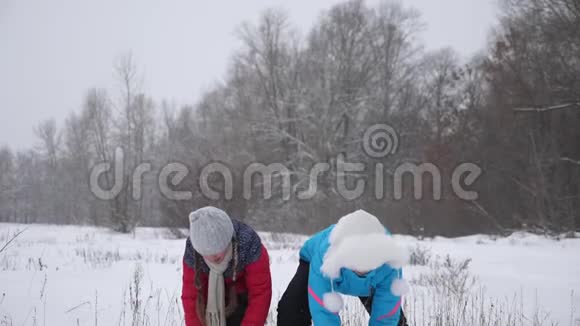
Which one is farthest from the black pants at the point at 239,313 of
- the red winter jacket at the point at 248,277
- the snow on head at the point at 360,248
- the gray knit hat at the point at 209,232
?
the snow on head at the point at 360,248

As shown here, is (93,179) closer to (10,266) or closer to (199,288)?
(10,266)

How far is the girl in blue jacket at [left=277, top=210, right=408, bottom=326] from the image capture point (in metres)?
2.31

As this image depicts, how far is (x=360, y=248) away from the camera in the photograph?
7.54ft

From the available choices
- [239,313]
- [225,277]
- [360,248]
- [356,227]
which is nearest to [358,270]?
[360,248]

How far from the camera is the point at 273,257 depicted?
846 centimetres

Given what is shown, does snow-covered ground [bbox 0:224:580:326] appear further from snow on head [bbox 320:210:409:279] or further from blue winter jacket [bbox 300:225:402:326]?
snow on head [bbox 320:210:409:279]

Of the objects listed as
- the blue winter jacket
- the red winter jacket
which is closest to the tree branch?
the blue winter jacket

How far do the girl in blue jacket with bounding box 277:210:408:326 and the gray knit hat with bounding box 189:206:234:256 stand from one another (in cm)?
63

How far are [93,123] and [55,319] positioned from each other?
23.4 metres

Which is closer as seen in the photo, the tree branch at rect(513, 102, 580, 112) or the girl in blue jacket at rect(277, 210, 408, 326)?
the girl in blue jacket at rect(277, 210, 408, 326)

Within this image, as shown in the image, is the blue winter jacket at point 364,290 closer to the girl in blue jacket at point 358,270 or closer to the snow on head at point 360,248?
the girl in blue jacket at point 358,270

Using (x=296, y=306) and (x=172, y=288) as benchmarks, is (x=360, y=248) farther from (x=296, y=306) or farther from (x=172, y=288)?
(x=172, y=288)

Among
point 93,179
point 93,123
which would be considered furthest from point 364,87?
point 93,179

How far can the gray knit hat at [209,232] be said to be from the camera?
2.59 meters
